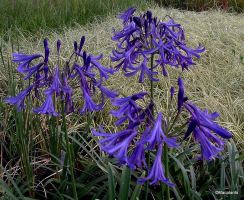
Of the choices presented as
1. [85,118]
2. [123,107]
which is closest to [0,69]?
[85,118]

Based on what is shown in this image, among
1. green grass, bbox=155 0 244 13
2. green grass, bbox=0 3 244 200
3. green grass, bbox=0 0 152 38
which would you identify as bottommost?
green grass, bbox=0 3 244 200

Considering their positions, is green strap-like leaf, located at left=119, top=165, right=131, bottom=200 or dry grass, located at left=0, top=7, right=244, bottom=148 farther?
dry grass, located at left=0, top=7, right=244, bottom=148

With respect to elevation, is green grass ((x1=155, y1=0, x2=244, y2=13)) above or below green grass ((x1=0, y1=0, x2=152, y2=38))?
above

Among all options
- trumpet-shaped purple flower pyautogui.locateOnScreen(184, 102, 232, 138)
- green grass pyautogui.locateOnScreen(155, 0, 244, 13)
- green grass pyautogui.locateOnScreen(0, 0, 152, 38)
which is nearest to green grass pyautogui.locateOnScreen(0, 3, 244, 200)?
green grass pyautogui.locateOnScreen(0, 0, 152, 38)

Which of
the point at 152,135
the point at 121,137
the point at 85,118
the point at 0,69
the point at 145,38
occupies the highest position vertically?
the point at 145,38

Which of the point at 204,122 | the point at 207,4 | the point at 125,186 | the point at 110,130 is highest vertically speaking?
the point at 207,4

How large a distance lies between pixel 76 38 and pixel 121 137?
4.14 meters

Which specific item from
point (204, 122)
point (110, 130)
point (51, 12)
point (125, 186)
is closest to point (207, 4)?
point (51, 12)

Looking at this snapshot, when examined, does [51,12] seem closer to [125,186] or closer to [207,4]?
[125,186]

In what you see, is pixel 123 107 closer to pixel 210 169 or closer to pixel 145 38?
pixel 145 38

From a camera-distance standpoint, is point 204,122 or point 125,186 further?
point 125,186

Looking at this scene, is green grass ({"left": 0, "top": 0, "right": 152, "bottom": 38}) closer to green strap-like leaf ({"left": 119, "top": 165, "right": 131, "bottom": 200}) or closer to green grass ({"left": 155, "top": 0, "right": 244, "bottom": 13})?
green grass ({"left": 155, "top": 0, "right": 244, "bottom": 13})

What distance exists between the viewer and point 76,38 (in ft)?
16.5

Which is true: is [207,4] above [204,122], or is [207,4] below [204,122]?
above
